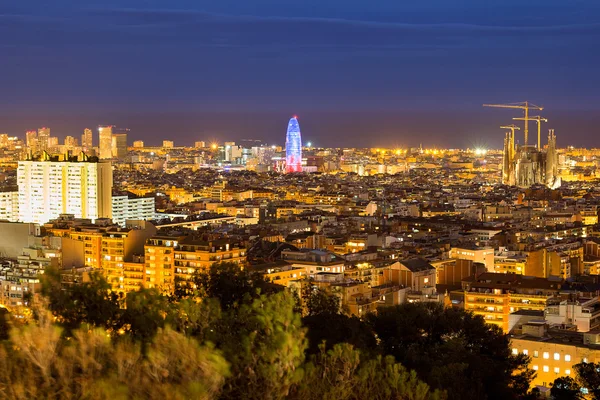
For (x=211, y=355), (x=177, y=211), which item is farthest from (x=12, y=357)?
(x=177, y=211)

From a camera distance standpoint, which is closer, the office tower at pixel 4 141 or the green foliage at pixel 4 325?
the green foliage at pixel 4 325

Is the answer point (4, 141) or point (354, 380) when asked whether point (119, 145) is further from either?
point (354, 380)

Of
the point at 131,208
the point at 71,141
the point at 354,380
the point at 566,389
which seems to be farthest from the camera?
Result: the point at 71,141

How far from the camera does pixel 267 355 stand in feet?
31.5

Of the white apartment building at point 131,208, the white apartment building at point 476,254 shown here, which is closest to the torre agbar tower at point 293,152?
the white apartment building at point 131,208

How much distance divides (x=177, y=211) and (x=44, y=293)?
111ft

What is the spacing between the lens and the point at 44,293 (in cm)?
1237

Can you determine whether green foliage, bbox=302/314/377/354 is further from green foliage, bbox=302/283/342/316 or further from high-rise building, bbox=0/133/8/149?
high-rise building, bbox=0/133/8/149

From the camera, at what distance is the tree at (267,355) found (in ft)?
30.3

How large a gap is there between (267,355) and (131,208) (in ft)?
107

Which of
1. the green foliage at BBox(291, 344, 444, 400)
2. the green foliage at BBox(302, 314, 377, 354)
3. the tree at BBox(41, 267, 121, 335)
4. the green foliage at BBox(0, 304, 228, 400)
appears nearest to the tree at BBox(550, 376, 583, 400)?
the green foliage at BBox(302, 314, 377, 354)

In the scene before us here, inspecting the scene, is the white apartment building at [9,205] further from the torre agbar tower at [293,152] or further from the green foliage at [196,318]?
the torre agbar tower at [293,152]

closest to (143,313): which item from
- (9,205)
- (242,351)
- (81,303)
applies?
(81,303)

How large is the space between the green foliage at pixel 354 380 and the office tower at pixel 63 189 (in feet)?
84.8
